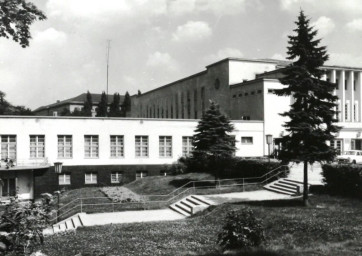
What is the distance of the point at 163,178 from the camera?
3628 cm

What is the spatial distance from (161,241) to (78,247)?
3.00 meters

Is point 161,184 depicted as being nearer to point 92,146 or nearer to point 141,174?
point 141,174

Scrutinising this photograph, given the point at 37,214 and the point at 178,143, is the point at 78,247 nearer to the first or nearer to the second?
the point at 37,214

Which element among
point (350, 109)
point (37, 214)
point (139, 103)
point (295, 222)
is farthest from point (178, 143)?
A: point (139, 103)

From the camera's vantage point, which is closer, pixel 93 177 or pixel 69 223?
pixel 69 223

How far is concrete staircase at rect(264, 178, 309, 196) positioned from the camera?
25.9m

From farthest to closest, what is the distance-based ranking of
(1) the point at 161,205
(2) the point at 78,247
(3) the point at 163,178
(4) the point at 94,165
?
(4) the point at 94,165 < (3) the point at 163,178 < (1) the point at 161,205 < (2) the point at 78,247

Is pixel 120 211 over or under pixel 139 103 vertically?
under

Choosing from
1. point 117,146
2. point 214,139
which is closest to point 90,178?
point 117,146

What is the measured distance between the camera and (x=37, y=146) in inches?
1486

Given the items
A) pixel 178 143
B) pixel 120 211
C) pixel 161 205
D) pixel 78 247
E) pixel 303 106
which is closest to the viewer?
pixel 78 247

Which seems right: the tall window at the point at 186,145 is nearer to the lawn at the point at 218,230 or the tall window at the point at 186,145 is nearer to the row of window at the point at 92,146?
the row of window at the point at 92,146

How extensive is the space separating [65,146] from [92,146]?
8.24ft

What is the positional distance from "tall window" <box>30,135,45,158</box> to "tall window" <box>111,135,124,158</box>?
6.48 m
